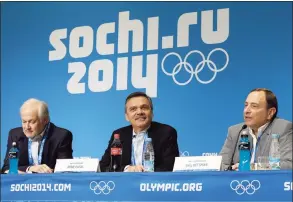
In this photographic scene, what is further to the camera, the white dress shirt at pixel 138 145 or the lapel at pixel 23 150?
the lapel at pixel 23 150

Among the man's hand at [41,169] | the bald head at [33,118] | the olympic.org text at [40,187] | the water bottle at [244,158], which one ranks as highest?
the bald head at [33,118]

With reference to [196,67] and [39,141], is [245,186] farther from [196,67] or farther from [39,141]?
[196,67]

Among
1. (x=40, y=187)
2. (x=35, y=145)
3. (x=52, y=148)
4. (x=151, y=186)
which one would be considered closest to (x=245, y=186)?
(x=151, y=186)

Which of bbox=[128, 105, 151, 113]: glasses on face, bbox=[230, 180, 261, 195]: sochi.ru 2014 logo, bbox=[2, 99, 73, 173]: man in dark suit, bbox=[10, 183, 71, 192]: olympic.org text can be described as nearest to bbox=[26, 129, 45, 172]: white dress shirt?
bbox=[2, 99, 73, 173]: man in dark suit

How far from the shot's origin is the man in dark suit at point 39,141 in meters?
4.34

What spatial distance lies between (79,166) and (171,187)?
0.63 meters

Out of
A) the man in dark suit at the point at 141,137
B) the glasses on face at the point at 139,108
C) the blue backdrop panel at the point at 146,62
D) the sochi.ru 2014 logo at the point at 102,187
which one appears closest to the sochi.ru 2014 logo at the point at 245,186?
the sochi.ru 2014 logo at the point at 102,187

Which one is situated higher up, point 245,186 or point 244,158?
point 244,158

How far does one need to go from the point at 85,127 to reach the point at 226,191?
3.12 meters

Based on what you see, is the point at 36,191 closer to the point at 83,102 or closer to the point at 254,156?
the point at 254,156

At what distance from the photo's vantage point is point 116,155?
404 cm

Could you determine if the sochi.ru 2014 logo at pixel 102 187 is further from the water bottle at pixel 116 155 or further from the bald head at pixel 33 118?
the bald head at pixel 33 118

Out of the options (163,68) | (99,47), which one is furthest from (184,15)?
(99,47)

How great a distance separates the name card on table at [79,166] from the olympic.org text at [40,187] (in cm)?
17
